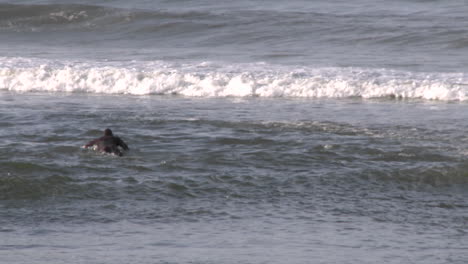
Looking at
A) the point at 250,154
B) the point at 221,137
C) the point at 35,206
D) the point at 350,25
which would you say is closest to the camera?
the point at 35,206

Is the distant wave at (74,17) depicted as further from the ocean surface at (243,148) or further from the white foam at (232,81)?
the white foam at (232,81)

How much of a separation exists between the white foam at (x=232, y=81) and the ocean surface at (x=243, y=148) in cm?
5

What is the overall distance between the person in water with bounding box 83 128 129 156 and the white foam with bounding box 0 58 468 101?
246 inches

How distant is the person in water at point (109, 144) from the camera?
12180 mm

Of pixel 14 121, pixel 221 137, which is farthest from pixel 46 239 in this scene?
pixel 14 121

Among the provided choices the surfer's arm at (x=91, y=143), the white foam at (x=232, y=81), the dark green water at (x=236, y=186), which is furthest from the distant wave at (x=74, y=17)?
the surfer's arm at (x=91, y=143)

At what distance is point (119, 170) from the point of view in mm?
11648

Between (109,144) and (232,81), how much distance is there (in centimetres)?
708

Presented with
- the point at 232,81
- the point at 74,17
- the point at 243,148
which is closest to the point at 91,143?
the point at 243,148

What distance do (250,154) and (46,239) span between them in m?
4.33

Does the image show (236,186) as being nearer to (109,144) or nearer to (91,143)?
(109,144)

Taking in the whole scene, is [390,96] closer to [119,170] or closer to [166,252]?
[119,170]

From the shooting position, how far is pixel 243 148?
12875mm

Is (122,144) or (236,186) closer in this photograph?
(236,186)
